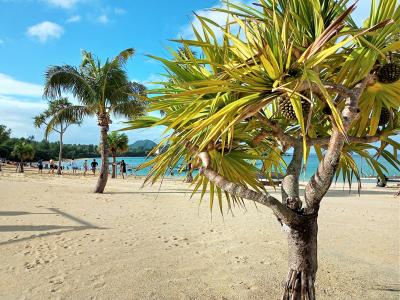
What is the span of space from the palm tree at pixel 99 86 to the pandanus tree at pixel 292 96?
11390 mm

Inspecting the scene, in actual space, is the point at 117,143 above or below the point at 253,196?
above

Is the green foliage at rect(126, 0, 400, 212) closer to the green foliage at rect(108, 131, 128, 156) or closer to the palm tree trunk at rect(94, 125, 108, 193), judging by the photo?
the palm tree trunk at rect(94, 125, 108, 193)

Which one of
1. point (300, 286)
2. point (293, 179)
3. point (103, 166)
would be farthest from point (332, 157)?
point (103, 166)

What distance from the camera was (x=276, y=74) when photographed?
6.36 ft

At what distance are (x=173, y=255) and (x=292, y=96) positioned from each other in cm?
434

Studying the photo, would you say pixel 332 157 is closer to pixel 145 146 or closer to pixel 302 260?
pixel 302 260

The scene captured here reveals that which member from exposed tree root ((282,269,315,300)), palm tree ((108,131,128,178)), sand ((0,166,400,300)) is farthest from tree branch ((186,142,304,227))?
palm tree ((108,131,128,178))

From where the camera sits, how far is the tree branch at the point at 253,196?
9.00ft

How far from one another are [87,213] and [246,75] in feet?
26.9

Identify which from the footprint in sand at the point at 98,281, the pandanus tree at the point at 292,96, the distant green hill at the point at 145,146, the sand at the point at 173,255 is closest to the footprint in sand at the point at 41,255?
the sand at the point at 173,255

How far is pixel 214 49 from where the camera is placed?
249 centimetres

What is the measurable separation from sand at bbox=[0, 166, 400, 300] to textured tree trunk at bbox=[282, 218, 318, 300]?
120cm

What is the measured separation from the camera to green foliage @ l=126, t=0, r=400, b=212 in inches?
75.1

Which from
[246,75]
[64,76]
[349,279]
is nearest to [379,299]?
[349,279]
